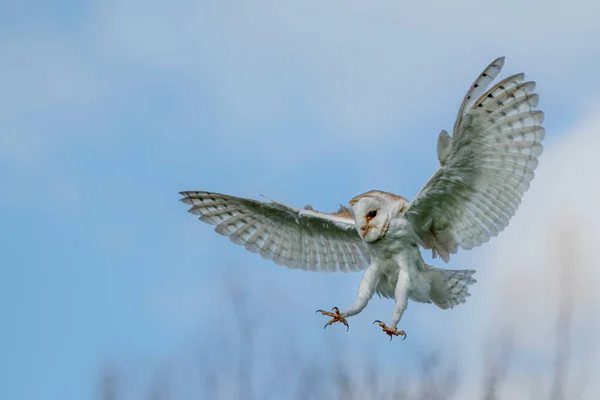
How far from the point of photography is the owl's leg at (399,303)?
22766 millimetres

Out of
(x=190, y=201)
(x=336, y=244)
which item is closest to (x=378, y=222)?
(x=336, y=244)

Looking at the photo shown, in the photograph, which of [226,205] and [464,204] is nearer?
[464,204]

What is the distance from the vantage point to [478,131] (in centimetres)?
2350

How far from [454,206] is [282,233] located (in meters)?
3.40

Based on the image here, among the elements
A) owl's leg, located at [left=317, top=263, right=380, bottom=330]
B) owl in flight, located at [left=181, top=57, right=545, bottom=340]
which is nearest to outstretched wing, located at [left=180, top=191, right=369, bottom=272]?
owl in flight, located at [left=181, top=57, right=545, bottom=340]

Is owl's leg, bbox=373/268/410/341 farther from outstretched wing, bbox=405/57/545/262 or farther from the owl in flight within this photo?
outstretched wing, bbox=405/57/545/262

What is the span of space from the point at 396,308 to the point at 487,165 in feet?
9.08

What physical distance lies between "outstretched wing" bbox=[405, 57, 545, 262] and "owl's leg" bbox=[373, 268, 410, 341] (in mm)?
995

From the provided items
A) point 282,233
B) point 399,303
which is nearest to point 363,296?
point 399,303

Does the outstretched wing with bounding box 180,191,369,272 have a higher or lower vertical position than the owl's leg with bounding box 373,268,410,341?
higher

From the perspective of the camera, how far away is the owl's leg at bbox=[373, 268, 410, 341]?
74.7 feet

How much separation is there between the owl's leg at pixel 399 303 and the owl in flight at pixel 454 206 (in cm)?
2

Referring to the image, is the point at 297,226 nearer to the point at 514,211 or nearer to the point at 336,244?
the point at 336,244

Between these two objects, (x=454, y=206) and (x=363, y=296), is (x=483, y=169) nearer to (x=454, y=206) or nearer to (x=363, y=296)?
(x=454, y=206)
